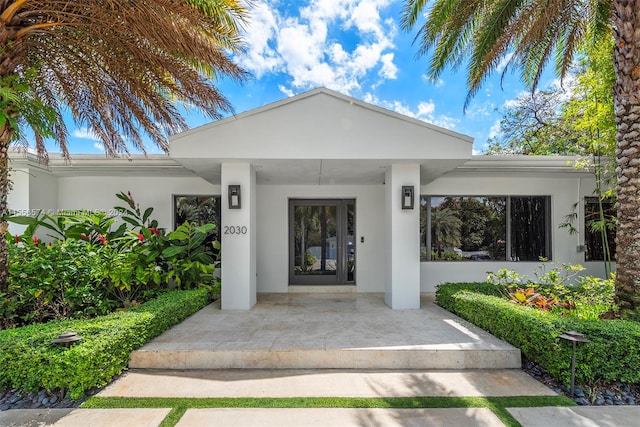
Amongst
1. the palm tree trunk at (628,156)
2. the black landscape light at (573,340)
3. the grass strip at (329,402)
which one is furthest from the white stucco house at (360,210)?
the grass strip at (329,402)

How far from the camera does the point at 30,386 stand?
3625mm

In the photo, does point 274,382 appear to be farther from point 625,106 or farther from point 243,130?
point 625,106

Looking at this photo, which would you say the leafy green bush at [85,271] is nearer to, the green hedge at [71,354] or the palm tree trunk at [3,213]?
the palm tree trunk at [3,213]

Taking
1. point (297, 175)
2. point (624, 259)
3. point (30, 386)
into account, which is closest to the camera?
point (30, 386)

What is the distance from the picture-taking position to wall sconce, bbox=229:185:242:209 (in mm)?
6582

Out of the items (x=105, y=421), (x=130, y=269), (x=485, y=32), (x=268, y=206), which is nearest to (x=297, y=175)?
(x=268, y=206)

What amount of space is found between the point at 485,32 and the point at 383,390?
6537 mm

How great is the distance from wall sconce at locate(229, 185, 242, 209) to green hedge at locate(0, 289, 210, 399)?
273 cm

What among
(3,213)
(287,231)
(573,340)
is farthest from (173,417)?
(287,231)

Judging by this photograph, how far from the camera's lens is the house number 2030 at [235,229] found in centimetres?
671

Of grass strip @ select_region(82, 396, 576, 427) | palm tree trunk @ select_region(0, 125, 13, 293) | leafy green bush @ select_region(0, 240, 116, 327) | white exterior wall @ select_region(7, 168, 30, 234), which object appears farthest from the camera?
white exterior wall @ select_region(7, 168, 30, 234)

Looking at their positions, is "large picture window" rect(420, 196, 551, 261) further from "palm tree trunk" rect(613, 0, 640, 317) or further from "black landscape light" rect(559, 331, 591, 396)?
"black landscape light" rect(559, 331, 591, 396)

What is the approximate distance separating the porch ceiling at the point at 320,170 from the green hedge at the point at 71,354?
3.29 metres

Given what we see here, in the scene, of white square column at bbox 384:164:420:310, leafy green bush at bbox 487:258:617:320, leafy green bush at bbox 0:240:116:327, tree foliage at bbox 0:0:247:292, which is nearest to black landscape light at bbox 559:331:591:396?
leafy green bush at bbox 487:258:617:320
